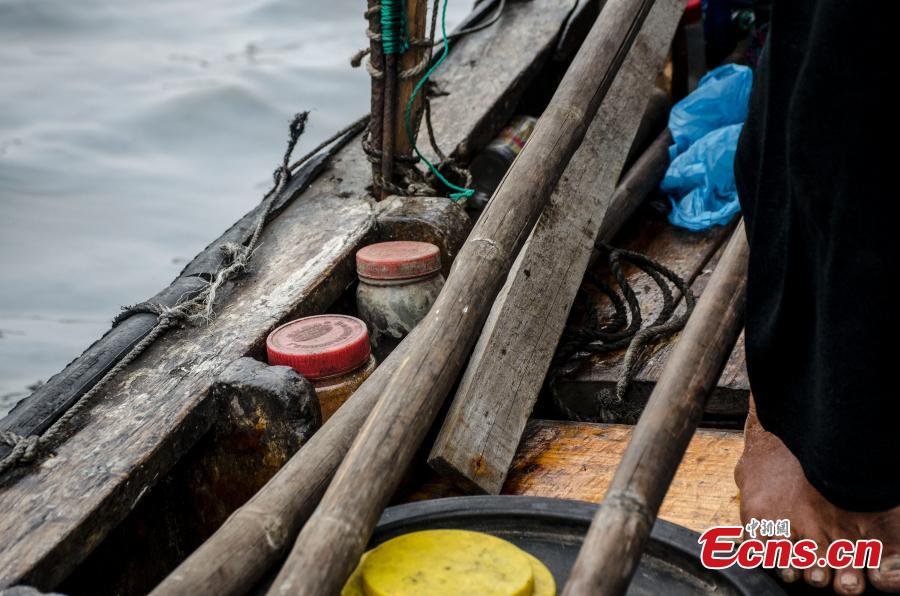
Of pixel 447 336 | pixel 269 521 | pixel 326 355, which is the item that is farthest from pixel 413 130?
pixel 269 521

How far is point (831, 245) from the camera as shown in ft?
3.92

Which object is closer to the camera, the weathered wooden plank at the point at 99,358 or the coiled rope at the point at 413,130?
the weathered wooden plank at the point at 99,358

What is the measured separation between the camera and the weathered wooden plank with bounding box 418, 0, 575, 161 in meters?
3.06

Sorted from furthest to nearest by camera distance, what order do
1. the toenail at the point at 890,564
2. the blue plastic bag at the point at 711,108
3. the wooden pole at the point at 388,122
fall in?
1. the blue plastic bag at the point at 711,108
2. the wooden pole at the point at 388,122
3. the toenail at the point at 890,564

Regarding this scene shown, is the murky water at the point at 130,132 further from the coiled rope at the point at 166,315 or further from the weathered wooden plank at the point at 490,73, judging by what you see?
the weathered wooden plank at the point at 490,73

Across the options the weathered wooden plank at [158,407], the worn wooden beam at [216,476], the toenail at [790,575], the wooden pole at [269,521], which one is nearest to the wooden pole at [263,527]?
the wooden pole at [269,521]

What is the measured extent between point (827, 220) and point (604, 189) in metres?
1.27

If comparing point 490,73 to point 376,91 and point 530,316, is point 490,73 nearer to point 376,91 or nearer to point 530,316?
point 376,91

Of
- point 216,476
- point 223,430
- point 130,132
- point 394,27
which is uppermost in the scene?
point 394,27

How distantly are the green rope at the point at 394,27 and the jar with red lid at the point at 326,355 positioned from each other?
820 millimetres

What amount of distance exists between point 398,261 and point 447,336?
0.85 m

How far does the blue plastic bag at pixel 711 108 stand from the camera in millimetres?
3432

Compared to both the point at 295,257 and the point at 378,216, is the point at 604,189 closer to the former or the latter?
the point at 378,216

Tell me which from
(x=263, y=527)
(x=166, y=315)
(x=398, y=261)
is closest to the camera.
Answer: (x=263, y=527)
